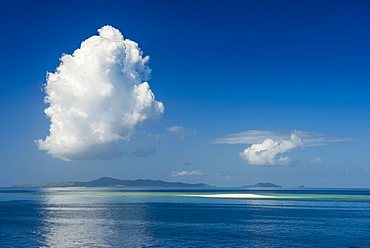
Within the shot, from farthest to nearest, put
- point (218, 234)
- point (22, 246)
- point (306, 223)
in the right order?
point (306, 223), point (218, 234), point (22, 246)

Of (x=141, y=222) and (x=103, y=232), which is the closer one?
(x=103, y=232)

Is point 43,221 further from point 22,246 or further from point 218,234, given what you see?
point 218,234

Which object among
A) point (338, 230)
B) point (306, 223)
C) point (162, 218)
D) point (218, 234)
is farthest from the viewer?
point (162, 218)

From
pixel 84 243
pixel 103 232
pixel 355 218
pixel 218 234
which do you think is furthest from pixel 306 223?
pixel 84 243

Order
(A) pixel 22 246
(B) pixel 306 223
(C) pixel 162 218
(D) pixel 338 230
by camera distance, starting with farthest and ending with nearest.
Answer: (C) pixel 162 218 < (B) pixel 306 223 < (D) pixel 338 230 < (A) pixel 22 246

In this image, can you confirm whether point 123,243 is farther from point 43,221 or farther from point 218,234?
point 43,221

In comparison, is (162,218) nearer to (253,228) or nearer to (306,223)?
(253,228)

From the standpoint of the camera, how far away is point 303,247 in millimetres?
47156

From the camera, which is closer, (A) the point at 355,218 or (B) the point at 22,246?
(B) the point at 22,246

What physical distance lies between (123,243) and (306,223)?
122 feet

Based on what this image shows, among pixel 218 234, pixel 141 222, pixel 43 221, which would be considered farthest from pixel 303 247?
pixel 43 221

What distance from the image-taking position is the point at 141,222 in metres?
70.4

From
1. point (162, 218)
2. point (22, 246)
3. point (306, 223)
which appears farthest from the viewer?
point (162, 218)

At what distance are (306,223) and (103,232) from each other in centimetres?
3698
